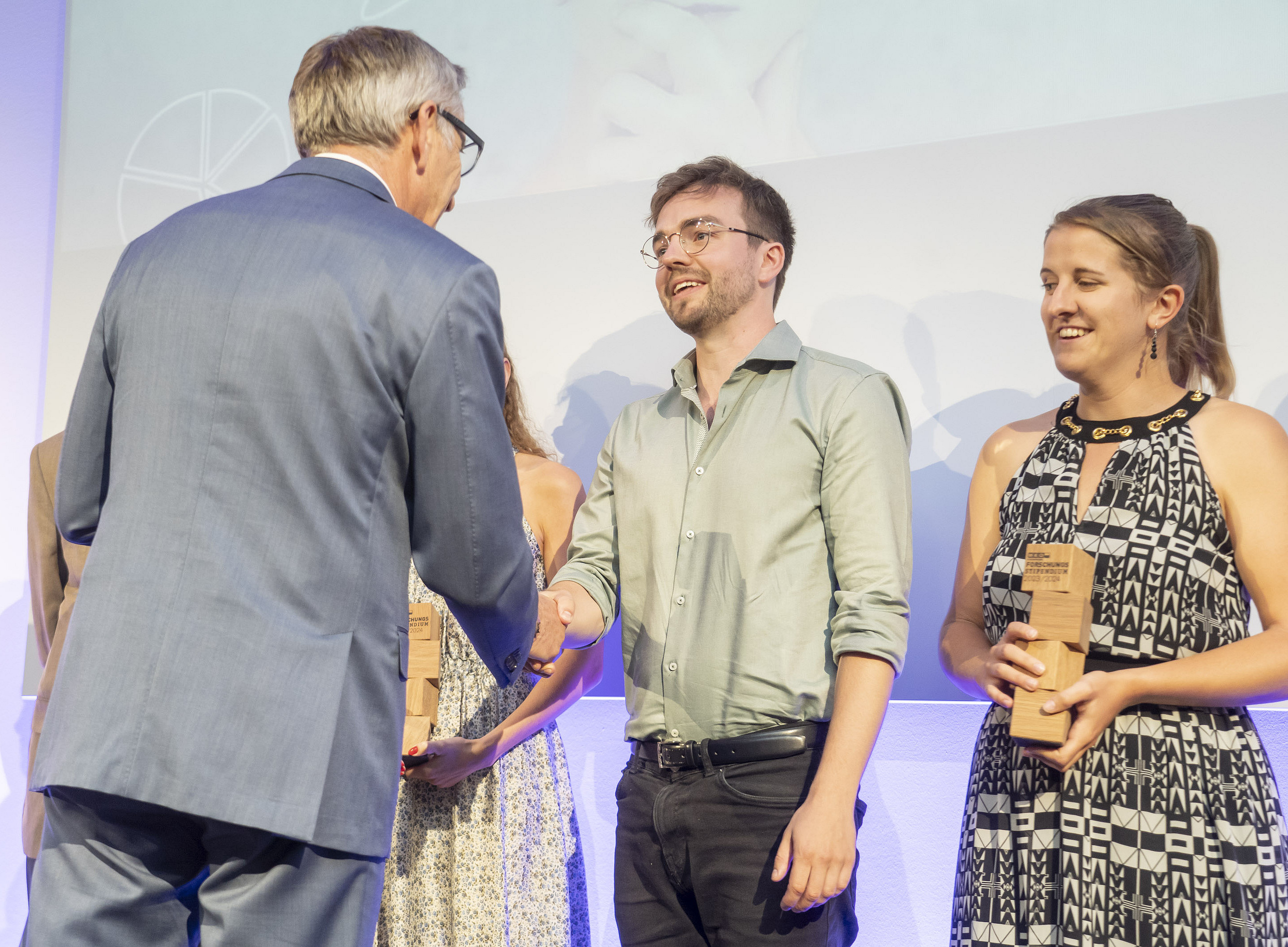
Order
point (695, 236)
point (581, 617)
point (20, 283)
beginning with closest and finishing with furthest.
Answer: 1. point (581, 617)
2. point (695, 236)
3. point (20, 283)

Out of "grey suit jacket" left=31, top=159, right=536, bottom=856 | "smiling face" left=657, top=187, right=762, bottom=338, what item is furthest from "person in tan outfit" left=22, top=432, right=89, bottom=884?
"smiling face" left=657, top=187, right=762, bottom=338

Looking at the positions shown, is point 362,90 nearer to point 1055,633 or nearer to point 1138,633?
point 1055,633

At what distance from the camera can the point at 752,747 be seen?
179 centimetres

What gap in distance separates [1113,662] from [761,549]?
58 centimetres

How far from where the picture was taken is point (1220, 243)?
2455 millimetres

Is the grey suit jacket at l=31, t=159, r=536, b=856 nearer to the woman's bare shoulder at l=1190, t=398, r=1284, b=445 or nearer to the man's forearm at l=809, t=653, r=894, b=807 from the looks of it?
the man's forearm at l=809, t=653, r=894, b=807

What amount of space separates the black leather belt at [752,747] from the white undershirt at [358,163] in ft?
3.17

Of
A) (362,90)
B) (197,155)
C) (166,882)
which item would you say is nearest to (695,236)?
(362,90)

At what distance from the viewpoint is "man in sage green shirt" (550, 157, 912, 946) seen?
5.64 ft

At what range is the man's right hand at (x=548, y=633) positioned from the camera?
1.85 metres

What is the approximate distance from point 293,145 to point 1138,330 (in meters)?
2.63

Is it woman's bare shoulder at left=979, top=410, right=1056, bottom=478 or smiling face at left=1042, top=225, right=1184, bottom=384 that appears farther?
woman's bare shoulder at left=979, top=410, right=1056, bottom=478

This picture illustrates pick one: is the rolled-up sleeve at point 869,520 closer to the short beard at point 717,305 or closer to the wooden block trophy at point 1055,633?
the wooden block trophy at point 1055,633

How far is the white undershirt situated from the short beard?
0.78m
